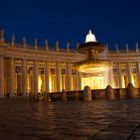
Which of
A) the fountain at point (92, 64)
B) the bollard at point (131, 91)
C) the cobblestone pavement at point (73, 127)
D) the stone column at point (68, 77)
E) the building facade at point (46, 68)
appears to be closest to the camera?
the cobblestone pavement at point (73, 127)

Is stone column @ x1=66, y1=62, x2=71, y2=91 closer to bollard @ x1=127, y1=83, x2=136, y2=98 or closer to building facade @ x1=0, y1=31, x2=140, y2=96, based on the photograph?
building facade @ x1=0, y1=31, x2=140, y2=96

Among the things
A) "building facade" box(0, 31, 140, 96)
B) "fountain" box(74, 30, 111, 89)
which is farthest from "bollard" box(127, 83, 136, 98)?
"building facade" box(0, 31, 140, 96)

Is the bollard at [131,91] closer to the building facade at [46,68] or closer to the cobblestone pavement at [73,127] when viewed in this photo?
the building facade at [46,68]

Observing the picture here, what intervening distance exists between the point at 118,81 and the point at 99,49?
99.2 ft

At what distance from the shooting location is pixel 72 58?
2124 inches

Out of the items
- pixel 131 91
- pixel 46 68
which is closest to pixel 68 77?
pixel 46 68

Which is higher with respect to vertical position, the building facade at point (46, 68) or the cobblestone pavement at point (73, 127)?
the building facade at point (46, 68)

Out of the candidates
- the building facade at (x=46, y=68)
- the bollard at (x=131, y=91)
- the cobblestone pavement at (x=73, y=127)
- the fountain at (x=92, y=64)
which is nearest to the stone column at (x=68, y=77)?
the building facade at (x=46, y=68)

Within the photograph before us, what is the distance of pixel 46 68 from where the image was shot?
51094 mm

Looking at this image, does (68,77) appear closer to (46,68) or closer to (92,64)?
(46,68)

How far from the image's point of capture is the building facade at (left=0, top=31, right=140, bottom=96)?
4544cm

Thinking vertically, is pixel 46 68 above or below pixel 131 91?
above

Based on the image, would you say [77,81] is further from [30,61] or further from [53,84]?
[30,61]

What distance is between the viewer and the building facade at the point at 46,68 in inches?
1789
